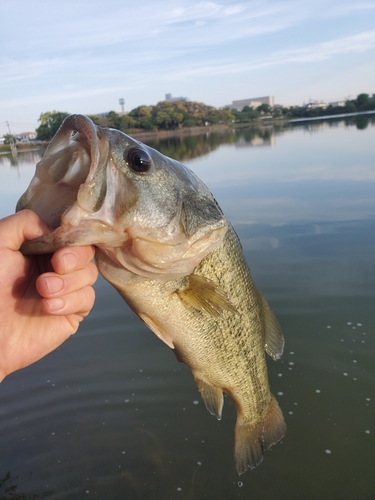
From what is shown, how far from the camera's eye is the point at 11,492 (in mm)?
3561

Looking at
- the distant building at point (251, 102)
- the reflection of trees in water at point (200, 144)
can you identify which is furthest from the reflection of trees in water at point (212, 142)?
the distant building at point (251, 102)

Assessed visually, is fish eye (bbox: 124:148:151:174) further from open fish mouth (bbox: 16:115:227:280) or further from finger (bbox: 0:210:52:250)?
finger (bbox: 0:210:52:250)

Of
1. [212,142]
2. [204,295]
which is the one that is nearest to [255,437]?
[204,295]

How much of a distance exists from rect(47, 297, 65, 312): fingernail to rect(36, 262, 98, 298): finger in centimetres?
2

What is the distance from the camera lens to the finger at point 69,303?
1.68m

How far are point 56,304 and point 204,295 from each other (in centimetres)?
68

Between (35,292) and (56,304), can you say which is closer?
(56,304)

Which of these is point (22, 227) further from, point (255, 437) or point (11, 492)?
point (11, 492)

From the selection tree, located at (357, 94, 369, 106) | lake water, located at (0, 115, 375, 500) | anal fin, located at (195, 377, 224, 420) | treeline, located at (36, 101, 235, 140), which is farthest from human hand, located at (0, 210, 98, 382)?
tree, located at (357, 94, 369, 106)

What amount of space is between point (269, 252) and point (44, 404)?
14.8 feet

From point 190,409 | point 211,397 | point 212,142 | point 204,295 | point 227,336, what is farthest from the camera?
point 212,142

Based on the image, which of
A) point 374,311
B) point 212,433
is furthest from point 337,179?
point 212,433

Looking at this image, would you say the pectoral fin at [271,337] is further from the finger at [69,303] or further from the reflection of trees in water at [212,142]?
the reflection of trees in water at [212,142]

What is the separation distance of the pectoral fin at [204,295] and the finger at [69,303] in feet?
1.44
